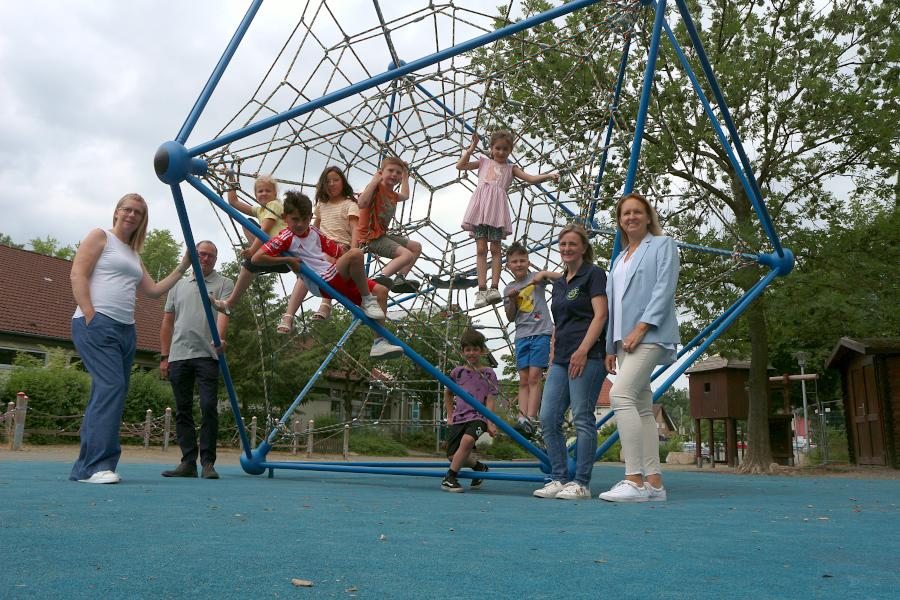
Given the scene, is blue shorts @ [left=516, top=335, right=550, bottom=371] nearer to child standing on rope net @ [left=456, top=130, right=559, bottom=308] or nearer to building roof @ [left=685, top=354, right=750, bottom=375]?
child standing on rope net @ [left=456, top=130, right=559, bottom=308]

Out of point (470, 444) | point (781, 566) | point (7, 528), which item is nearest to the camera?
point (781, 566)

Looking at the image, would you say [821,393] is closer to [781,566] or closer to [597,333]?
[597,333]

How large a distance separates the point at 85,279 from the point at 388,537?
2684 mm

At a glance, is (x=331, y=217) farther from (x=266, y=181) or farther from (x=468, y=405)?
(x=468, y=405)

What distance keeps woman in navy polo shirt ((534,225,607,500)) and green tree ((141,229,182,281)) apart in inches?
1380

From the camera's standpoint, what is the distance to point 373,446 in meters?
20.5

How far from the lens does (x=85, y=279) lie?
4.19 meters

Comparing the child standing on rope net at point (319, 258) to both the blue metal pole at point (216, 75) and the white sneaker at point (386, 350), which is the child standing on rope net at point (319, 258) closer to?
the white sneaker at point (386, 350)

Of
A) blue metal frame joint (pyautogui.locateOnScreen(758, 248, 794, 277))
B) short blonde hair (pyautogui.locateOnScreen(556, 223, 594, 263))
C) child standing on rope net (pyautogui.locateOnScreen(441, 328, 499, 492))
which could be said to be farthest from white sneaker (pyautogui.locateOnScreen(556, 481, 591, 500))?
blue metal frame joint (pyautogui.locateOnScreen(758, 248, 794, 277))

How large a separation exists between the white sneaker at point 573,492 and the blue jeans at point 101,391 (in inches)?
93.2

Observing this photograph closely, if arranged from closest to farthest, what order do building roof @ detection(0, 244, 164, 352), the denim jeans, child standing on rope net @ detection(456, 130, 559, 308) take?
the denim jeans, child standing on rope net @ detection(456, 130, 559, 308), building roof @ detection(0, 244, 164, 352)

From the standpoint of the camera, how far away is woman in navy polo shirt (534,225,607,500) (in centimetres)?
415

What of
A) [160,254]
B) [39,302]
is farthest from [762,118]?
[160,254]

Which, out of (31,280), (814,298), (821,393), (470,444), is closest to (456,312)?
(470,444)
